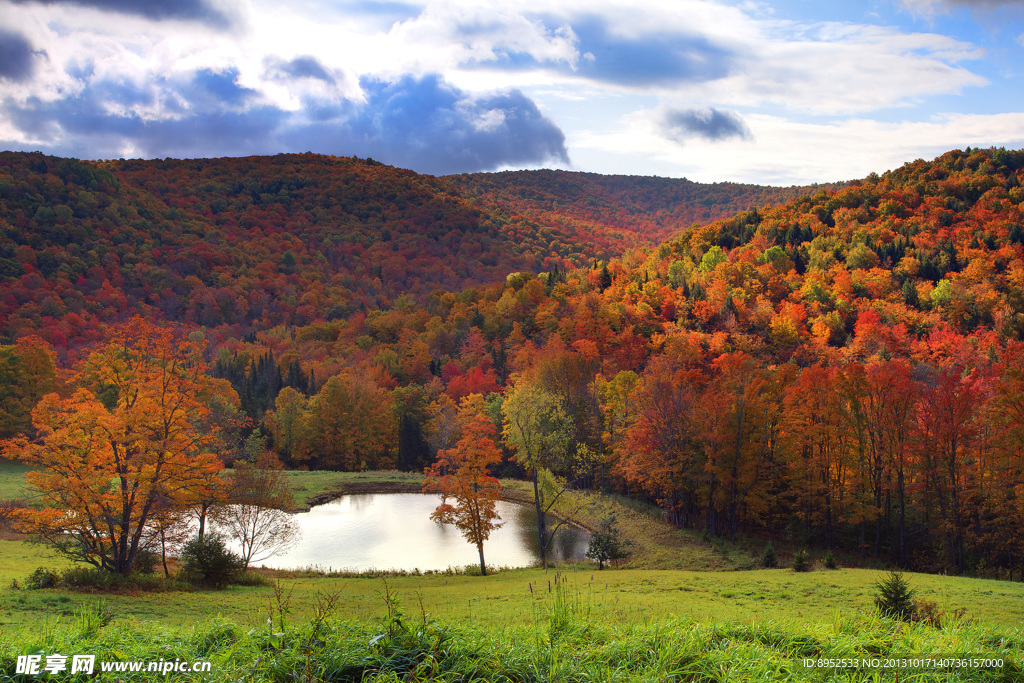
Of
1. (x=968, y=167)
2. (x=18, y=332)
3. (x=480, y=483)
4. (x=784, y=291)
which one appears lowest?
(x=480, y=483)

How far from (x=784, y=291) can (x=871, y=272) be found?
13.0 meters

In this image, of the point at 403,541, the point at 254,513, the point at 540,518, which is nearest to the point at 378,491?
the point at 403,541

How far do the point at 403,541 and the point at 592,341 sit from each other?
1684 inches

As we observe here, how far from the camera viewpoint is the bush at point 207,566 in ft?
66.1

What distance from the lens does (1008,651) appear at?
16.0 feet

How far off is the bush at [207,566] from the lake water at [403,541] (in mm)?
9114

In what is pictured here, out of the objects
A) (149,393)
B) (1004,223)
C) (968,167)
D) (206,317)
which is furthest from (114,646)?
(968,167)

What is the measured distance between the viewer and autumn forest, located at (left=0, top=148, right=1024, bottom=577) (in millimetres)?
31375

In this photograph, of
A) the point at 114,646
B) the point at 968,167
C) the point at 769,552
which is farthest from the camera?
the point at 968,167

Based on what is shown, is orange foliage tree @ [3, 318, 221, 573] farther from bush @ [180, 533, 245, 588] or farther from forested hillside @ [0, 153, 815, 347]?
forested hillside @ [0, 153, 815, 347]

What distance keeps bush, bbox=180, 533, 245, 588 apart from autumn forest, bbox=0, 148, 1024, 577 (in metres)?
3.67

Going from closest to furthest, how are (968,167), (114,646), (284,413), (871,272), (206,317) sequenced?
(114,646), (284,413), (871,272), (206,317), (968,167)

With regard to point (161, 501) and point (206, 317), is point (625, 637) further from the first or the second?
point (206, 317)

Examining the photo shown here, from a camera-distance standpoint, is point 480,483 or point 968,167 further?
point 968,167
